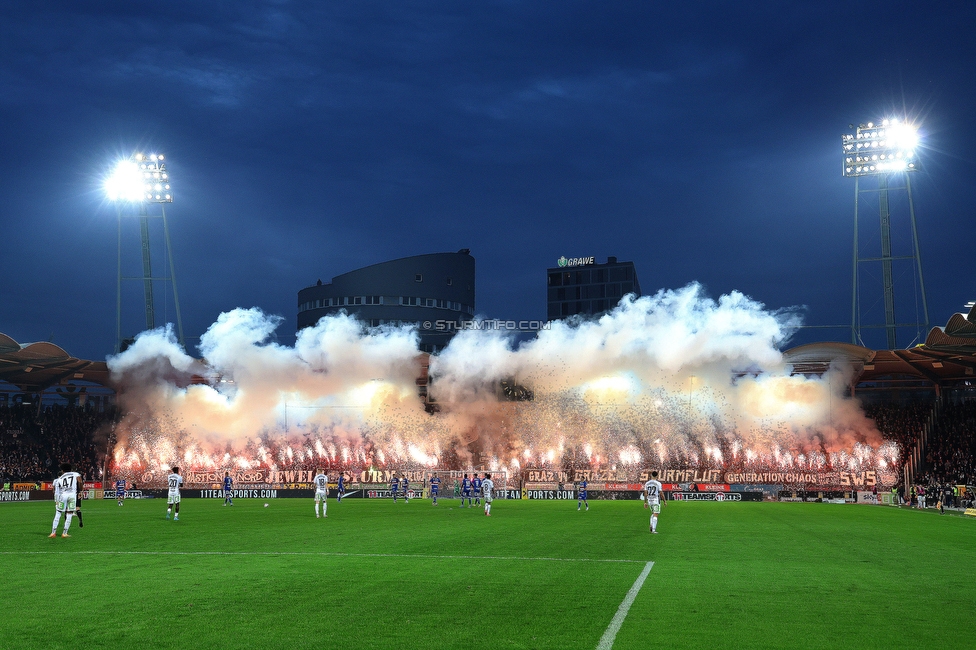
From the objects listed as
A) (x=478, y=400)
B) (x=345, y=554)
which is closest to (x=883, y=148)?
(x=478, y=400)

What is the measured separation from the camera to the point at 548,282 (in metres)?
164

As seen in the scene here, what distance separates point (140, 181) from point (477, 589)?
69.5 meters

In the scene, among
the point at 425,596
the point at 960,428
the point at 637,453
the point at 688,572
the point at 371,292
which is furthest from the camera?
the point at 371,292

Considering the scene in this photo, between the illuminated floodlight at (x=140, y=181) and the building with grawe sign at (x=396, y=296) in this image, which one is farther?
the building with grawe sign at (x=396, y=296)

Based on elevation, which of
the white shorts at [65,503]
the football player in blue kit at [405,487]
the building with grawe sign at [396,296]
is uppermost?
the building with grawe sign at [396,296]

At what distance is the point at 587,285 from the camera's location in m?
160

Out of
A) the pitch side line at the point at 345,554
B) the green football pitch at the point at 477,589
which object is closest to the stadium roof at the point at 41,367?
the green football pitch at the point at 477,589

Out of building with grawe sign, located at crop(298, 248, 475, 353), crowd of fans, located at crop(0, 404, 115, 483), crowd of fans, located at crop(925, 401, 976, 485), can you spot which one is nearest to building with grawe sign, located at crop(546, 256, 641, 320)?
building with grawe sign, located at crop(298, 248, 475, 353)

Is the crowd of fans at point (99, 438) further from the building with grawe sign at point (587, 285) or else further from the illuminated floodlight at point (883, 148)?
the building with grawe sign at point (587, 285)

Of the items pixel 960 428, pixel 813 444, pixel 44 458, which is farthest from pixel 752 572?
pixel 44 458

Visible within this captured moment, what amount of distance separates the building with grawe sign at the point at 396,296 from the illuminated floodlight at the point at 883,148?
65925mm

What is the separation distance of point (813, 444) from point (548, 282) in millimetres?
92855

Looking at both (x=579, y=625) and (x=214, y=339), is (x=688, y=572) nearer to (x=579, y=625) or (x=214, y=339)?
(x=579, y=625)

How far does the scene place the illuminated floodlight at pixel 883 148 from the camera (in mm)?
67875
